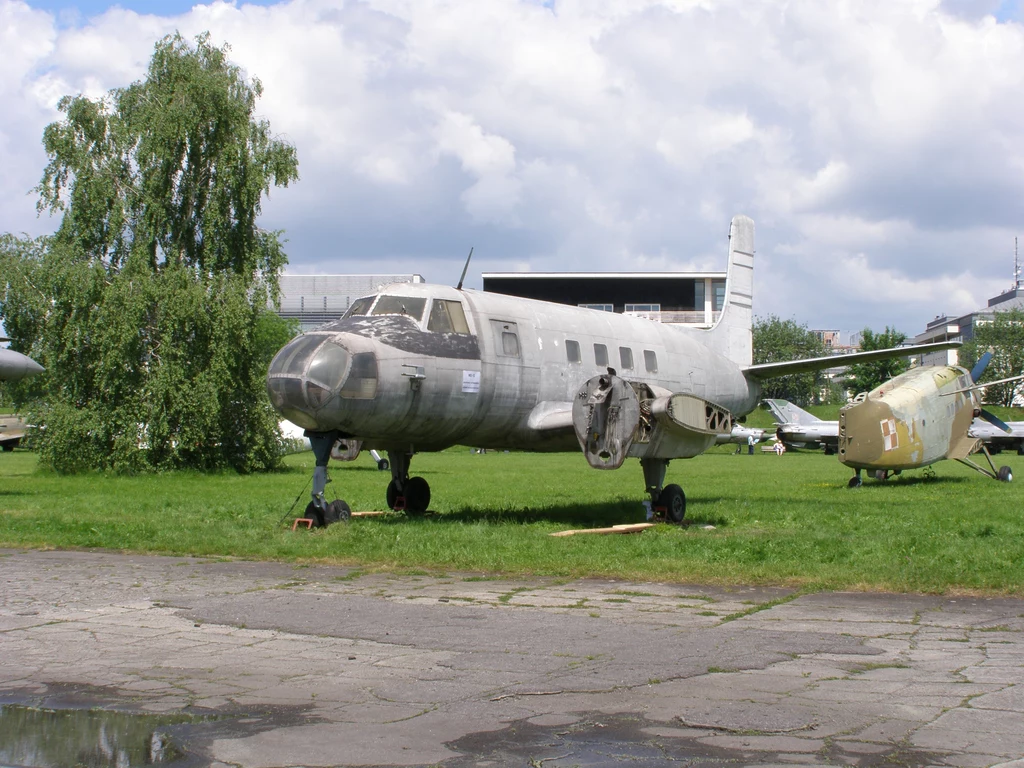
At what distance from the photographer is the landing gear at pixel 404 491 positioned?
57.3ft

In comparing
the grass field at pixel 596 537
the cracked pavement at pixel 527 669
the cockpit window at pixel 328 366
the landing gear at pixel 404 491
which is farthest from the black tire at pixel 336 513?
the cracked pavement at pixel 527 669

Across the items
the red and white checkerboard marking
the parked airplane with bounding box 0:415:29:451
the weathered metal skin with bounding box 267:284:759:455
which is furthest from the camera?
the parked airplane with bounding box 0:415:29:451

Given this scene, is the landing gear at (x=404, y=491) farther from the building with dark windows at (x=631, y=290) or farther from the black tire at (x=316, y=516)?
the building with dark windows at (x=631, y=290)

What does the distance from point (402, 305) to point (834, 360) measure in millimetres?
8626

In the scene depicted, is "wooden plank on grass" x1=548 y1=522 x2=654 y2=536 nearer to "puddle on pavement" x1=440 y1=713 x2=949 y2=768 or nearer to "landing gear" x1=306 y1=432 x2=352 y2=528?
"landing gear" x1=306 y1=432 x2=352 y2=528

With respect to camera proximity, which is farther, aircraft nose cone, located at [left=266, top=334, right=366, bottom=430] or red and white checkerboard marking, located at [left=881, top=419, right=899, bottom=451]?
red and white checkerboard marking, located at [left=881, top=419, right=899, bottom=451]

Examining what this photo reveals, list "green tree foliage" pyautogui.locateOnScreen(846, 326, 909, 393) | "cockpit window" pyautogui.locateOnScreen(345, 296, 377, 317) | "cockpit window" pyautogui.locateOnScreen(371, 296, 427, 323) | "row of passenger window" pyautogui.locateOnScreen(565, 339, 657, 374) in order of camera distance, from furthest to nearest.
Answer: "green tree foliage" pyautogui.locateOnScreen(846, 326, 909, 393) → "row of passenger window" pyautogui.locateOnScreen(565, 339, 657, 374) → "cockpit window" pyautogui.locateOnScreen(345, 296, 377, 317) → "cockpit window" pyautogui.locateOnScreen(371, 296, 427, 323)

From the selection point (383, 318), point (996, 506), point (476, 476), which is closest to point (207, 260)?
point (476, 476)

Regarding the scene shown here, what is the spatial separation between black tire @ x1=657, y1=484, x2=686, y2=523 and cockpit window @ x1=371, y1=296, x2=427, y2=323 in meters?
4.66

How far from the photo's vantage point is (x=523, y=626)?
8.28 meters

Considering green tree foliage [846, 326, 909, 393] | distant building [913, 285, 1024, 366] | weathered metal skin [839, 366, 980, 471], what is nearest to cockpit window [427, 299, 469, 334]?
weathered metal skin [839, 366, 980, 471]

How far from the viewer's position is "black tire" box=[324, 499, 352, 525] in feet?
48.4

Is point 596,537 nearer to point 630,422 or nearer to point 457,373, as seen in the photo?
point 630,422

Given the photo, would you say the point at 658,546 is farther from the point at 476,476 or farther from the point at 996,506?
the point at 476,476
